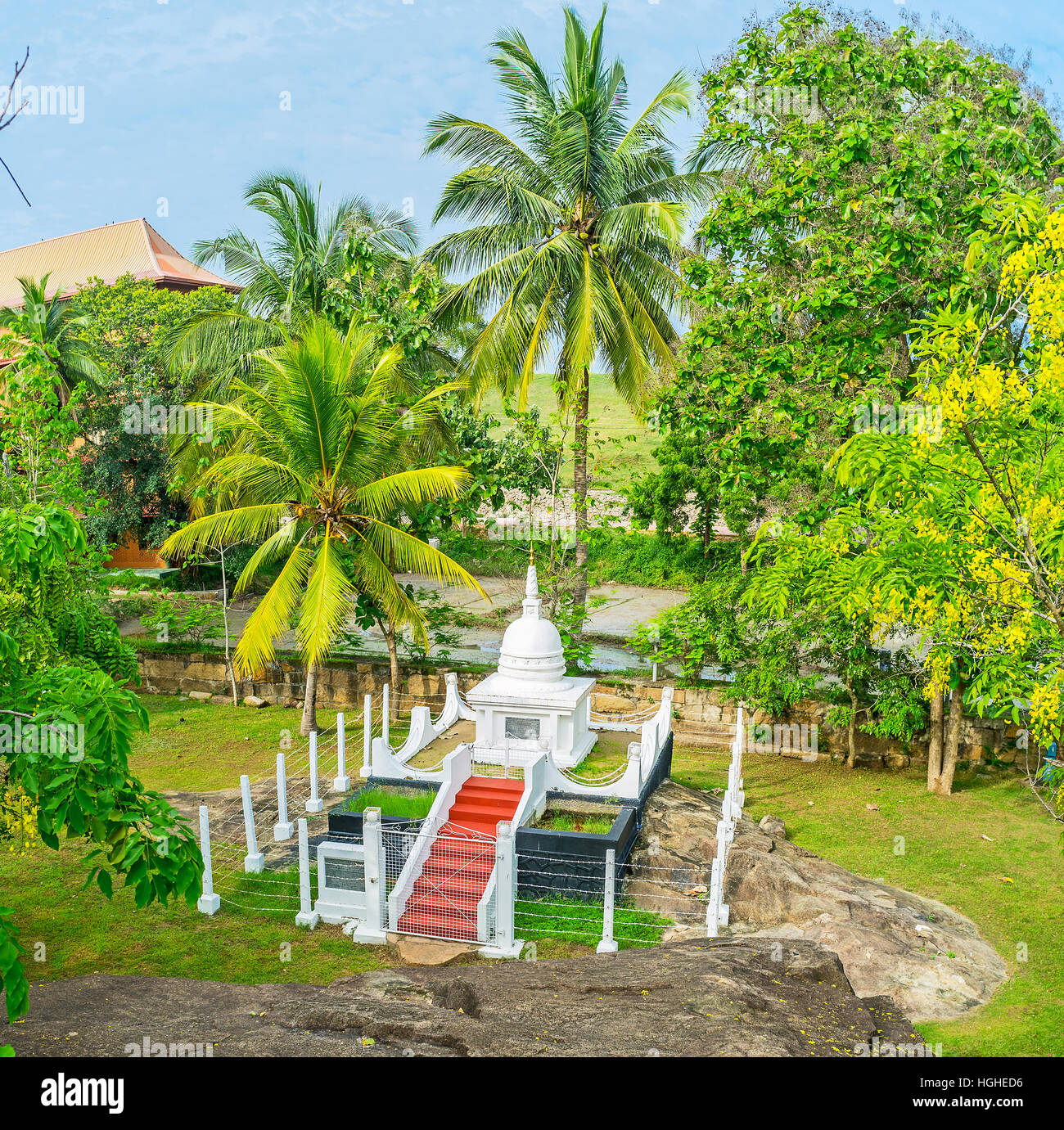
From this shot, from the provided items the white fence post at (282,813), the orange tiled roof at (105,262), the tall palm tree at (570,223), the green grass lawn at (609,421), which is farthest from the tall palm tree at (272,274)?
the green grass lawn at (609,421)

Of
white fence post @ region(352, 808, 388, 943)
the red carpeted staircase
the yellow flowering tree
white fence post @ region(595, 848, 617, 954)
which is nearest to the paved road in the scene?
the red carpeted staircase

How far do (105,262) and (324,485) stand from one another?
1346 inches

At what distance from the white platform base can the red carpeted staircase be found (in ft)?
0.80

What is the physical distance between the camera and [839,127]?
15836mm

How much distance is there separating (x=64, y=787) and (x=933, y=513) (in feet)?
24.4

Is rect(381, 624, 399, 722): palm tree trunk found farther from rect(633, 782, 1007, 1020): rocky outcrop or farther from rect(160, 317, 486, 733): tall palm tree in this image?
rect(633, 782, 1007, 1020): rocky outcrop

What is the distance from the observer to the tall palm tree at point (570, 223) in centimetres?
1972

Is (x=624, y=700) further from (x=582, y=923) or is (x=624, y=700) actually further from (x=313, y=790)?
(x=582, y=923)

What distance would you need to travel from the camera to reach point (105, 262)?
44.6 m

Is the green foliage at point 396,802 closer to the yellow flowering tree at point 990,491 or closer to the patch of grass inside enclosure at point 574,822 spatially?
the patch of grass inside enclosure at point 574,822

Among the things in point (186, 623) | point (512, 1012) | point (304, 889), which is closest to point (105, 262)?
point (186, 623)

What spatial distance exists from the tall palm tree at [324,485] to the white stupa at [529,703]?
165cm

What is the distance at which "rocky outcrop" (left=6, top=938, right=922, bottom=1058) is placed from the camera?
24.5ft

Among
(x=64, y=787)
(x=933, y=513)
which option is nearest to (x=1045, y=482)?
(x=933, y=513)
